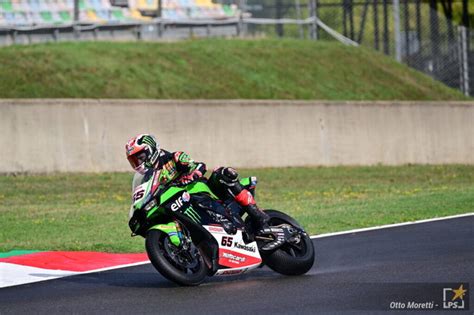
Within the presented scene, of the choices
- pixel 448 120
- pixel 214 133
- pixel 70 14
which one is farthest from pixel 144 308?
pixel 70 14

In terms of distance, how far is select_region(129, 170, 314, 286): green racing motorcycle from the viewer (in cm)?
962

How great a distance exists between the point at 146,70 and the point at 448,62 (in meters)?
8.63

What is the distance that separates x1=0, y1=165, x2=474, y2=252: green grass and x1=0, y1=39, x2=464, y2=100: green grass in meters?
3.37

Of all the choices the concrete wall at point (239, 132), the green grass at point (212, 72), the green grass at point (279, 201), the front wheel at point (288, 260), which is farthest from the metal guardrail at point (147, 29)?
the front wheel at point (288, 260)

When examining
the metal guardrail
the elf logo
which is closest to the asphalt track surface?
the elf logo

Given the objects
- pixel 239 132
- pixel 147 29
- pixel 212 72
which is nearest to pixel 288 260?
pixel 239 132

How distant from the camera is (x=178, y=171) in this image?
9.88 meters

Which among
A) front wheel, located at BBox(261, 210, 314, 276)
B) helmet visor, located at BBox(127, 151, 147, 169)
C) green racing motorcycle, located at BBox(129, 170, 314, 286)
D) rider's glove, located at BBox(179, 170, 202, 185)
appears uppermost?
helmet visor, located at BBox(127, 151, 147, 169)

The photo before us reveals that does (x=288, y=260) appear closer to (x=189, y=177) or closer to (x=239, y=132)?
(x=189, y=177)

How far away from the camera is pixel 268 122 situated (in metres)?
22.4

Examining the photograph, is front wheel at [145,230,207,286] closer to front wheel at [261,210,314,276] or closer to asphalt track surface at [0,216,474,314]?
asphalt track surface at [0,216,474,314]

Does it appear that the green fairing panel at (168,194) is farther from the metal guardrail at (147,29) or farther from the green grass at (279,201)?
the metal guardrail at (147,29)

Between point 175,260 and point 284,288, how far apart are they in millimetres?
1024

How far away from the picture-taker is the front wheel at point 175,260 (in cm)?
948
